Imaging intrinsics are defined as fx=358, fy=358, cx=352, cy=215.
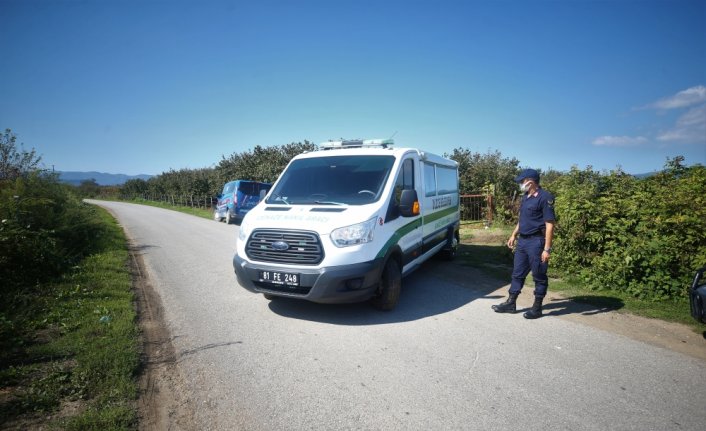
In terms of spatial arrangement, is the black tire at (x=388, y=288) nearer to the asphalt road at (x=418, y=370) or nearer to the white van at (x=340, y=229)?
the white van at (x=340, y=229)

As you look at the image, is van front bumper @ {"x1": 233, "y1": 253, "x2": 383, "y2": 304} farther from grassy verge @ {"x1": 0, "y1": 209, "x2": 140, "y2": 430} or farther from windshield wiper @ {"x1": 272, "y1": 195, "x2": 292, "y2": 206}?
grassy verge @ {"x1": 0, "y1": 209, "x2": 140, "y2": 430}

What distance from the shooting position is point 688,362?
3.57m

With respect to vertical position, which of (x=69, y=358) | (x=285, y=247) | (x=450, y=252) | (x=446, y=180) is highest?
(x=446, y=180)

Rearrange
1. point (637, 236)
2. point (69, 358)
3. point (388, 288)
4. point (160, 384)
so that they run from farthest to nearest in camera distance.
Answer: point (637, 236)
point (388, 288)
point (69, 358)
point (160, 384)

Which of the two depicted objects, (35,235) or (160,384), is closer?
(160,384)

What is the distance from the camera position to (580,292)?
5.90 metres

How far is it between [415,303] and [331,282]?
5.62 ft

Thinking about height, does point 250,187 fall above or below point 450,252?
above

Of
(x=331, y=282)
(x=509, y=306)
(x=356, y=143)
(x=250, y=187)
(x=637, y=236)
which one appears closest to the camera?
(x=331, y=282)

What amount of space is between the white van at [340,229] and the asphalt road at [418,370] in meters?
0.54

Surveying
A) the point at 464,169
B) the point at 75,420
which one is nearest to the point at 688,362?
the point at 75,420

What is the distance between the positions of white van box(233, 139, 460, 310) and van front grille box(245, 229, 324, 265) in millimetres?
12

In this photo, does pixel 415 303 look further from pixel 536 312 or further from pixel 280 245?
pixel 280 245

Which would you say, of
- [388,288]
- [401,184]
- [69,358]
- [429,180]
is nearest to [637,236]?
[429,180]
